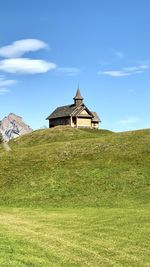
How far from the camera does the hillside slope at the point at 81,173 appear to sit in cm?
4259

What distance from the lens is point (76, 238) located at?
25312 mm

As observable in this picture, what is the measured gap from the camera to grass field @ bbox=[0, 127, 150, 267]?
68.6ft

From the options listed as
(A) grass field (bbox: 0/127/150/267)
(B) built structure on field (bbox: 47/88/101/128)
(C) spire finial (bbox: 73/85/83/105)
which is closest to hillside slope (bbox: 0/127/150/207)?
(A) grass field (bbox: 0/127/150/267)

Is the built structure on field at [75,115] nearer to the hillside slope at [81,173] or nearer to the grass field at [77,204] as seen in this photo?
the hillside slope at [81,173]

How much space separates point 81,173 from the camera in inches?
1972

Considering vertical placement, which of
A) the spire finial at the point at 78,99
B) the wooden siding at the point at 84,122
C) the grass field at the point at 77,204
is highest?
the spire finial at the point at 78,99

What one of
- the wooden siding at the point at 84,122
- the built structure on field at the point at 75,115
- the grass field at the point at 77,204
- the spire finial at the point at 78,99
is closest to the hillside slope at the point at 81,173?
the grass field at the point at 77,204

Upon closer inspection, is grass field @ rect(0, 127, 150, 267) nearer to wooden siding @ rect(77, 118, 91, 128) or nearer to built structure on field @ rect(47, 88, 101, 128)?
wooden siding @ rect(77, 118, 91, 128)

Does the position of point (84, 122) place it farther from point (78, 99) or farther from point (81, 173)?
point (81, 173)

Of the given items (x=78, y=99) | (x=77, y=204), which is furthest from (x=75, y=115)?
(x=77, y=204)

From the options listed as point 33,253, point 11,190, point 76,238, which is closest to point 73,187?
point 11,190

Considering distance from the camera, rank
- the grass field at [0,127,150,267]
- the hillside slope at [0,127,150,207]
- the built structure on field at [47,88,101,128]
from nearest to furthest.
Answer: the grass field at [0,127,150,267], the hillside slope at [0,127,150,207], the built structure on field at [47,88,101,128]

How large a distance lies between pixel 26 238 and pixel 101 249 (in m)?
4.17

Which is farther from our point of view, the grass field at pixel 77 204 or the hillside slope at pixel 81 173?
the hillside slope at pixel 81 173
